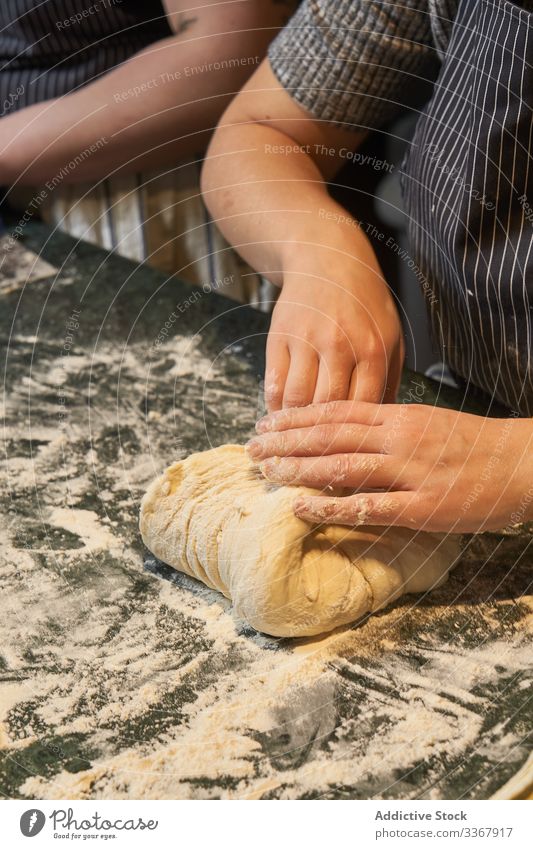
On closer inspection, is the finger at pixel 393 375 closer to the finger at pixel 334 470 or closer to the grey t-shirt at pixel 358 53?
the finger at pixel 334 470

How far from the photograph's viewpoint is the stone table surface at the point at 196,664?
2.06ft

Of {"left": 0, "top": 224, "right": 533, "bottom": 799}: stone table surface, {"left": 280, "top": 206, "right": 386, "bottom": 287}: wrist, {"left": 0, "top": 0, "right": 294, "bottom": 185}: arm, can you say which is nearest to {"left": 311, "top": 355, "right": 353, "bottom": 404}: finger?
{"left": 280, "top": 206, "right": 386, "bottom": 287}: wrist

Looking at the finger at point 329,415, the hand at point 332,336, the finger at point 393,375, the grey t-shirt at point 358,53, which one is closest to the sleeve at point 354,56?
the grey t-shirt at point 358,53

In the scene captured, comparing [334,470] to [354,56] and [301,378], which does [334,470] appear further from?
[354,56]

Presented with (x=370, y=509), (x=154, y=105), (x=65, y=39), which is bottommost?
(x=370, y=509)

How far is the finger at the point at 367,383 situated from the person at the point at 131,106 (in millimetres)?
438

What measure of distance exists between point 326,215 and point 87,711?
2.00ft

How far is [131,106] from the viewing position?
1.28m

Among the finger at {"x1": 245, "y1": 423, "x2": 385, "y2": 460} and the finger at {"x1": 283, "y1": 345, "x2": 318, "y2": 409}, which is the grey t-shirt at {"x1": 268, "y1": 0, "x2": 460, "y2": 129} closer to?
the finger at {"x1": 283, "y1": 345, "x2": 318, "y2": 409}

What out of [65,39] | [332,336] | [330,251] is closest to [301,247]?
[330,251]

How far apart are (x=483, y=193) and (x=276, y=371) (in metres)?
0.27

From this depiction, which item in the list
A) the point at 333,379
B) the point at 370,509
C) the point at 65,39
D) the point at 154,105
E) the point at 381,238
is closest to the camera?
the point at 370,509

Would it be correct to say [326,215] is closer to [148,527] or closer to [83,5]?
[148,527]

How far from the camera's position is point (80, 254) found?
1.44 meters
